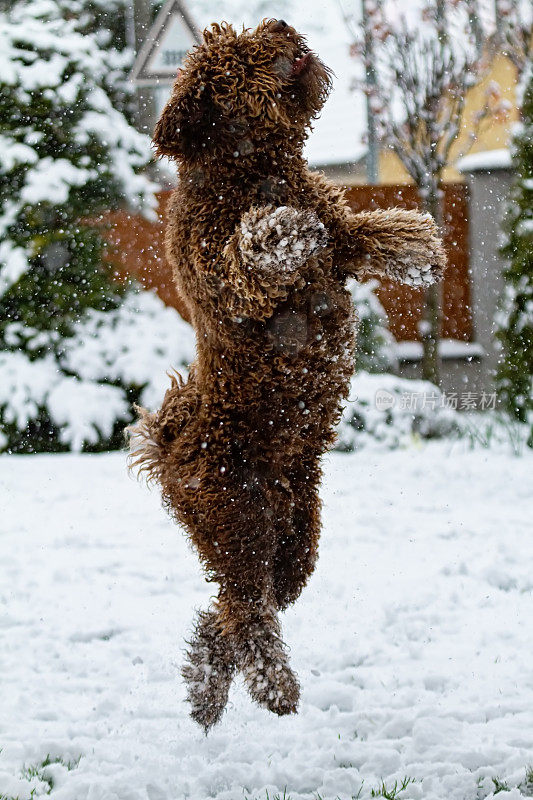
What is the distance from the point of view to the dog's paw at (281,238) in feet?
5.89

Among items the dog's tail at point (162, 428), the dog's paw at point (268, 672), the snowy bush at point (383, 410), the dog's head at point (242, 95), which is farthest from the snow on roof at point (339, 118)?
the snowy bush at point (383, 410)

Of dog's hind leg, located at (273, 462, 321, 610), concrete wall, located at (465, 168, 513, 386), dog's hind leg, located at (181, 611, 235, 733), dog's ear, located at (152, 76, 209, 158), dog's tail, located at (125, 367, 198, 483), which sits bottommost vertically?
dog's hind leg, located at (181, 611, 235, 733)

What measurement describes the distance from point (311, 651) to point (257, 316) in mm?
1629

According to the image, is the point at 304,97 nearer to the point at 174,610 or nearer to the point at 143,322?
the point at 174,610

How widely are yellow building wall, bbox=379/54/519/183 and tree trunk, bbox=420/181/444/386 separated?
70 cm

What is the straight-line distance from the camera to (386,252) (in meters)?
1.99

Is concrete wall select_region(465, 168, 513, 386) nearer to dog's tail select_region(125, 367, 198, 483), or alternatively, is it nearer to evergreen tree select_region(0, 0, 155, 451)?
evergreen tree select_region(0, 0, 155, 451)

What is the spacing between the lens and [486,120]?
1007 centimetres

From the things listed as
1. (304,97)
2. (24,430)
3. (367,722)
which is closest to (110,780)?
(367,722)

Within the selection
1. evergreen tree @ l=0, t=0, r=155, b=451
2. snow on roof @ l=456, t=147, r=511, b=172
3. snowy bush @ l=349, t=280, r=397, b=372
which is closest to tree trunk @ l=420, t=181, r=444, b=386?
snowy bush @ l=349, t=280, r=397, b=372

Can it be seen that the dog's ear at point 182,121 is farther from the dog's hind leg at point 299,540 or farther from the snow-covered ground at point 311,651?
the snow-covered ground at point 311,651

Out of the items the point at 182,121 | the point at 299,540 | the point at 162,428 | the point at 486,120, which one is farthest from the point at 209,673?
the point at 486,120

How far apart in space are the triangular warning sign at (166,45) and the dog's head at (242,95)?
980 mm

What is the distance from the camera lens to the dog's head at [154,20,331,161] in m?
1.94
